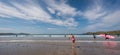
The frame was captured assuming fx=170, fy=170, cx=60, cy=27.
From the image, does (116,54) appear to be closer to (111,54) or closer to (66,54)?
(111,54)

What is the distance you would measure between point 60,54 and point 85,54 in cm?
273

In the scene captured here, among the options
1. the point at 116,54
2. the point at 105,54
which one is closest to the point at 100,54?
the point at 105,54

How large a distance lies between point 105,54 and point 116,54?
1.13 m

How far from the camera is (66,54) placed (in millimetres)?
18203

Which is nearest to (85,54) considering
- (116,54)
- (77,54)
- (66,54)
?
(77,54)

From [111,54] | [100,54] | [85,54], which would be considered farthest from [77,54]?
[111,54]

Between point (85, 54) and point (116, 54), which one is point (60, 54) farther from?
point (116, 54)

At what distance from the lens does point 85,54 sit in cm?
1842

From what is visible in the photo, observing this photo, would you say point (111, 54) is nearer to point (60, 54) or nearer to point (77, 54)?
point (77, 54)

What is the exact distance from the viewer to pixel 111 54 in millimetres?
17891

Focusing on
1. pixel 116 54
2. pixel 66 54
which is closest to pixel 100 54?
pixel 116 54

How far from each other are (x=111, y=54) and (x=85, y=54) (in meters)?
2.72

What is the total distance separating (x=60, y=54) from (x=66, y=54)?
649 mm

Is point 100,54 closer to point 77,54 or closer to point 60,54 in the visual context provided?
point 77,54
